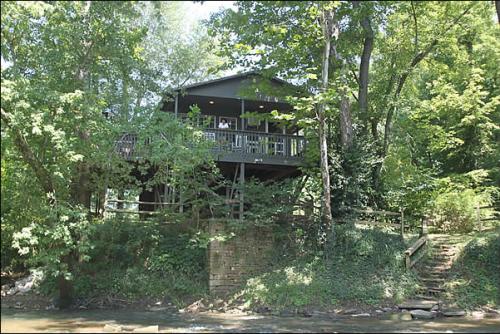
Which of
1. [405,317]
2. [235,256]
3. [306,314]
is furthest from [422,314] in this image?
[235,256]

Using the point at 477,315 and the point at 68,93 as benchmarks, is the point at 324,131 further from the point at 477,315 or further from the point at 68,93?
the point at 68,93

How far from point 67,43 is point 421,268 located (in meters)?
13.2

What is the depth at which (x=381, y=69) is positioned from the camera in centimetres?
2438

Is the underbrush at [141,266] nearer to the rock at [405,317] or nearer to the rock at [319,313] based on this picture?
the rock at [319,313]

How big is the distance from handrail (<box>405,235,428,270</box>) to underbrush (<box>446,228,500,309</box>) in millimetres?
1162

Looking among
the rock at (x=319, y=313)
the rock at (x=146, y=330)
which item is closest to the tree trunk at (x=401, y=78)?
the rock at (x=319, y=313)

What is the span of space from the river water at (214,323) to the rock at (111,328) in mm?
100

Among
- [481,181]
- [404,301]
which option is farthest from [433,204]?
[404,301]

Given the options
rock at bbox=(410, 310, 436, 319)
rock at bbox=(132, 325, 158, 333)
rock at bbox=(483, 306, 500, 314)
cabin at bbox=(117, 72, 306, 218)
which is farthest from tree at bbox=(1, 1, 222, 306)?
rock at bbox=(483, 306, 500, 314)

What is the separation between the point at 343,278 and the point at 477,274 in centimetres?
419

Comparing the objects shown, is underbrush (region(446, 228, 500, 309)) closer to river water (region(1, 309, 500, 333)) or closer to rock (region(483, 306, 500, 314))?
A: rock (region(483, 306, 500, 314))

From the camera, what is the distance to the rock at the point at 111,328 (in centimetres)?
991

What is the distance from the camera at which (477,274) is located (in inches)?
605

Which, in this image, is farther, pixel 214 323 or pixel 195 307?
pixel 195 307
